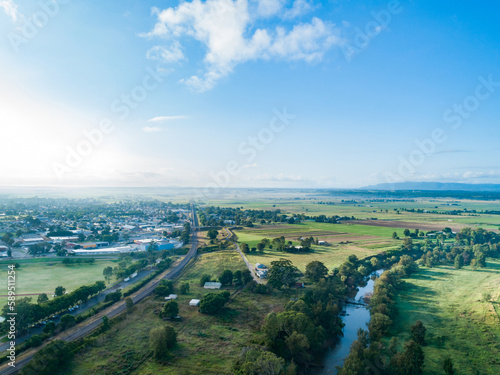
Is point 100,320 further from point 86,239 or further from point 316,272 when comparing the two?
point 86,239

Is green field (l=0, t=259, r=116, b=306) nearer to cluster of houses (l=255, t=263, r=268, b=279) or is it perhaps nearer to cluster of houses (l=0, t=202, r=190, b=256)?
cluster of houses (l=0, t=202, r=190, b=256)

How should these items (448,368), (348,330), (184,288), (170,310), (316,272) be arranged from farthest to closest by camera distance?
1. (316,272)
2. (184,288)
3. (348,330)
4. (170,310)
5. (448,368)

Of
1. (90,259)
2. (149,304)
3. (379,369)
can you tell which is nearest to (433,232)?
(379,369)

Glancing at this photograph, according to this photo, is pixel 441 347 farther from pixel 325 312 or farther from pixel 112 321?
pixel 112 321

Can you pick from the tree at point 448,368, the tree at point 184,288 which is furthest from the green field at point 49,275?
the tree at point 448,368

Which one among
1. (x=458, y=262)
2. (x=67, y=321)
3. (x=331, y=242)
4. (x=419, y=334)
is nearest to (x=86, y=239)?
(x=67, y=321)

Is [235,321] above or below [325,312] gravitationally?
below
